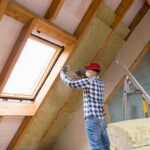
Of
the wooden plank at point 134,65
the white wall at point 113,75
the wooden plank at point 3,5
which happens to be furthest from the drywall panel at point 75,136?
the wooden plank at point 3,5

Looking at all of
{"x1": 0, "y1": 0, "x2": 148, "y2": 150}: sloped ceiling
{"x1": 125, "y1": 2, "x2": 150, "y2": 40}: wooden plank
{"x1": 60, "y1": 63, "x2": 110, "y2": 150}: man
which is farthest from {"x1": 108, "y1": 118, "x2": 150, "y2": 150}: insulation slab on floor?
{"x1": 125, "y1": 2, "x2": 150, "y2": 40}: wooden plank

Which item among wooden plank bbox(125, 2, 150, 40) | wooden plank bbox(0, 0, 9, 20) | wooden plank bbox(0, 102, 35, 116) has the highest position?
wooden plank bbox(125, 2, 150, 40)

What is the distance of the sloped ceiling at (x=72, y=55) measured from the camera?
255 cm

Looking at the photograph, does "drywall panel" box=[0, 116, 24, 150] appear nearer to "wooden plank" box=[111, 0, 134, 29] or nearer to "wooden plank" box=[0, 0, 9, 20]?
"wooden plank" box=[0, 0, 9, 20]

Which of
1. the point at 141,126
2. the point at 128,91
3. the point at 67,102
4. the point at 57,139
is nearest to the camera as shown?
the point at 141,126

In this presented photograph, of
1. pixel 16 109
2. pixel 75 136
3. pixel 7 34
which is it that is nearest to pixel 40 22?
pixel 7 34

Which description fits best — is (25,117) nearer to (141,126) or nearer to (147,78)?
(147,78)

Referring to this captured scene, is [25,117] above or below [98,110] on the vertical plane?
below

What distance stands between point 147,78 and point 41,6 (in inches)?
80.3

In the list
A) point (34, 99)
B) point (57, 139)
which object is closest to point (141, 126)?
point (34, 99)

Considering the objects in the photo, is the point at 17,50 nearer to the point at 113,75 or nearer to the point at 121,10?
the point at 121,10

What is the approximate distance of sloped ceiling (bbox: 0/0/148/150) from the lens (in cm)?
255

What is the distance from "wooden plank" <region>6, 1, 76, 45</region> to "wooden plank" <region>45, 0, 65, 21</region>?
82 mm

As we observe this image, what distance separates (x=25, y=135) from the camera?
3.73 metres
